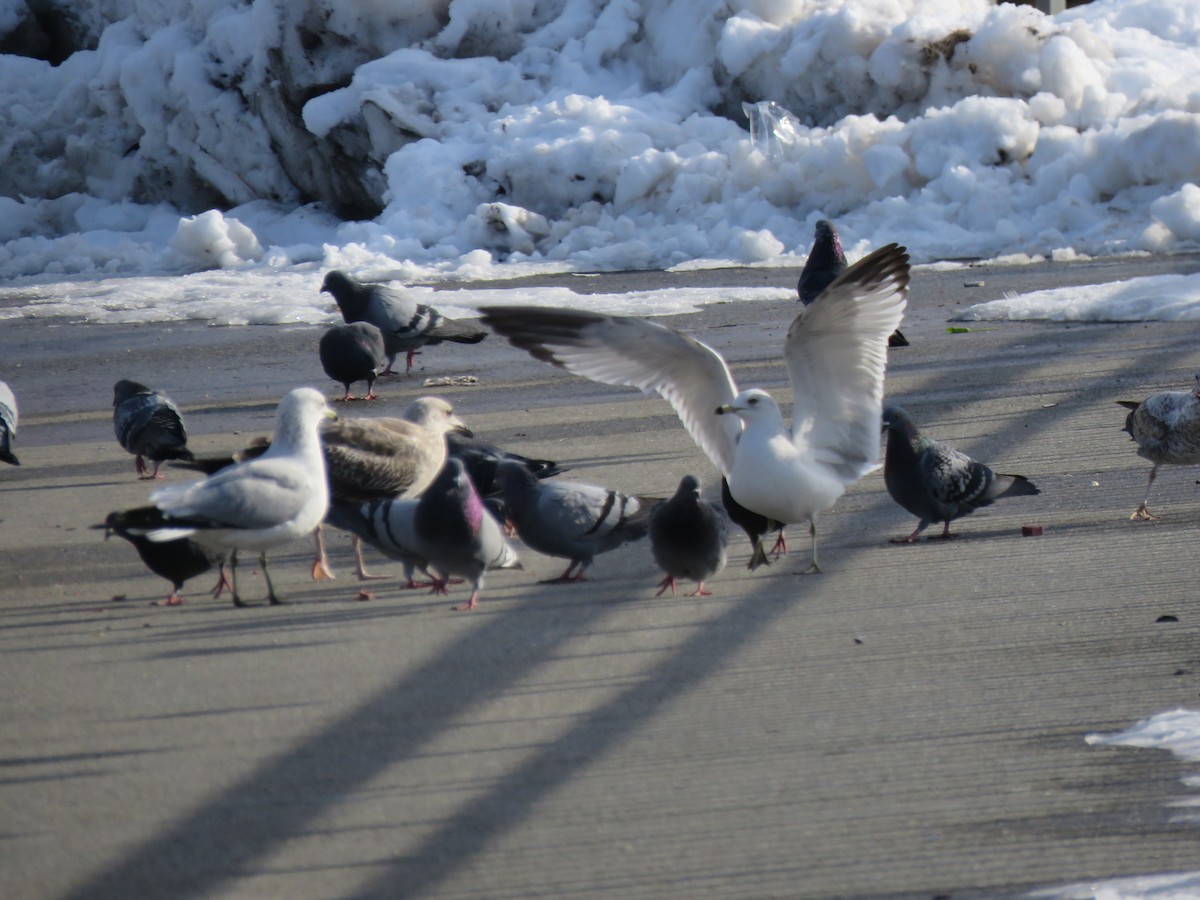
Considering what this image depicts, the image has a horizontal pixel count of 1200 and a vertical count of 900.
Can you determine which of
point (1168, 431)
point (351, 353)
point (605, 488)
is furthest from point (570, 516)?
point (351, 353)

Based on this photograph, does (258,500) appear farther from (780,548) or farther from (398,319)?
(398,319)

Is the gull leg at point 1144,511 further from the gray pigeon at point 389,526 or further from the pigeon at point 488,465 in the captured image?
the gray pigeon at point 389,526

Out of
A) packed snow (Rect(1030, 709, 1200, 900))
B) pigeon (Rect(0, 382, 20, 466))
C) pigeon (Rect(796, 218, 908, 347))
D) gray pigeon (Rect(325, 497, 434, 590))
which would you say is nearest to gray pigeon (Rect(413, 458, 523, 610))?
gray pigeon (Rect(325, 497, 434, 590))

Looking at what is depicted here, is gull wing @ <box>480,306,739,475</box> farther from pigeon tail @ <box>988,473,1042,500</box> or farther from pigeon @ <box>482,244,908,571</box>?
pigeon tail @ <box>988,473,1042,500</box>

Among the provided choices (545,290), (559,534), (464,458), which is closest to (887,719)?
(559,534)

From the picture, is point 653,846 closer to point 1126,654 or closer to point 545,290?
point 1126,654

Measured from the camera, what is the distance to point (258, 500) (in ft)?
17.9

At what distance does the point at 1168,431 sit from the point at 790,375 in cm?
182

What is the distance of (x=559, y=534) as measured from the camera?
235 inches

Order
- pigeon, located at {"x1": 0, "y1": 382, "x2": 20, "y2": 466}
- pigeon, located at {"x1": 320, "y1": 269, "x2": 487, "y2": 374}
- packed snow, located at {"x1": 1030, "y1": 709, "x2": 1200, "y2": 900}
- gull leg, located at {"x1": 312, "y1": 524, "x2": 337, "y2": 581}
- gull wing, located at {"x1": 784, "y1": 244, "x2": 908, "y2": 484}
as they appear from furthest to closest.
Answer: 1. pigeon, located at {"x1": 320, "y1": 269, "x2": 487, "y2": 374}
2. pigeon, located at {"x1": 0, "y1": 382, "x2": 20, "y2": 466}
3. gull leg, located at {"x1": 312, "y1": 524, "x2": 337, "y2": 581}
4. gull wing, located at {"x1": 784, "y1": 244, "x2": 908, "y2": 484}
5. packed snow, located at {"x1": 1030, "y1": 709, "x2": 1200, "y2": 900}

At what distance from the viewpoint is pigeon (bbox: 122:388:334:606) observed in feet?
17.8

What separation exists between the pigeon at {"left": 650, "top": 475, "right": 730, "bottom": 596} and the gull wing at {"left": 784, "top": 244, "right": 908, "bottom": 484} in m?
0.53

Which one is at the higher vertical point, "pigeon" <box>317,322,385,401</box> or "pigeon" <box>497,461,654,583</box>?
"pigeon" <box>497,461,654,583</box>

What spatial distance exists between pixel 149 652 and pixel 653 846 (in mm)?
2245
